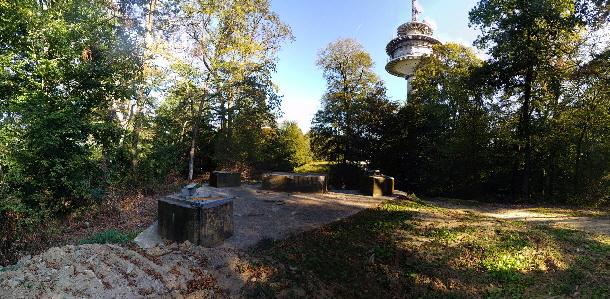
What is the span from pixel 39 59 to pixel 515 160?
18.3 meters

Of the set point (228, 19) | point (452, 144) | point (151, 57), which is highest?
point (228, 19)

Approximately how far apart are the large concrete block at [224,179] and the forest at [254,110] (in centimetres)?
226

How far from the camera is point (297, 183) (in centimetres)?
1113

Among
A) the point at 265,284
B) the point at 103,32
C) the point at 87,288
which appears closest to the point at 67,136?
the point at 103,32

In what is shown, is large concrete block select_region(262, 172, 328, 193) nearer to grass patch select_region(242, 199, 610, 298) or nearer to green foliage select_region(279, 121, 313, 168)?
grass patch select_region(242, 199, 610, 298)

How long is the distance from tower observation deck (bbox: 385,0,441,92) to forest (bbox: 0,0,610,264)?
28.7 feet

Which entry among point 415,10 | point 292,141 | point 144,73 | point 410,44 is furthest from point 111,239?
point 415,10

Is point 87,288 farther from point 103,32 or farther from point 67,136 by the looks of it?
point 103,32

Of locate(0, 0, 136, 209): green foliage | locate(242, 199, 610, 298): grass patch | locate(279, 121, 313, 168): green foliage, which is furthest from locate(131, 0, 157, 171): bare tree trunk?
locate(242, 199, 610, 298): grass patch

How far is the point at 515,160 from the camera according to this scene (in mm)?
12703

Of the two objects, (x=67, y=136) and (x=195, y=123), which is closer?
(x=67, y=136)

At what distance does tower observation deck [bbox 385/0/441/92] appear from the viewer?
83.8ft

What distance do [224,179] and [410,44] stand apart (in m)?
22.6

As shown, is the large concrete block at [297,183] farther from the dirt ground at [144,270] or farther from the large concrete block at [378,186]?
the dirt ground at [144,270]
